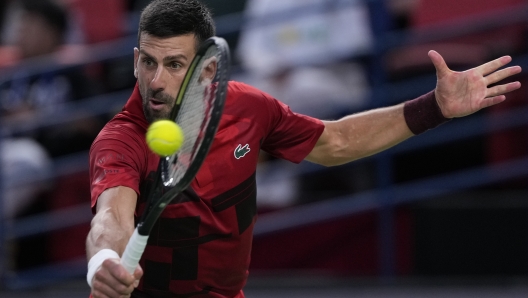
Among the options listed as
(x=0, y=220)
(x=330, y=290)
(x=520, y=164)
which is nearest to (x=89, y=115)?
(x=0, y=220)

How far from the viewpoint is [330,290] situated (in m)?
5.62

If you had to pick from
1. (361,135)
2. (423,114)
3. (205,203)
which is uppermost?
(423,114)

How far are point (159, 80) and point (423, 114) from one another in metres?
1.09

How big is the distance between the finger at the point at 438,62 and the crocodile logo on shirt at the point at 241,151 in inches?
30.0

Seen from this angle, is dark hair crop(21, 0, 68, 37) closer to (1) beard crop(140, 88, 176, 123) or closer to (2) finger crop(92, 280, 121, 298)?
(1) beard crop(140, 88, 176, 123)

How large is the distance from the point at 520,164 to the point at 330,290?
A: 141cm

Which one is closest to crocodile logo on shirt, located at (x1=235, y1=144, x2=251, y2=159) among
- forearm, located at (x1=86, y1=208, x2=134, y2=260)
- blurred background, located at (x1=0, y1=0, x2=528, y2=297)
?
forearm, located at (x1=86, y1=208, x2=134, y2=260)

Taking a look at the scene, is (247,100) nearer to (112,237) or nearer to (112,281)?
(112,237)

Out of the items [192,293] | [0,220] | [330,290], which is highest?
[192,293]

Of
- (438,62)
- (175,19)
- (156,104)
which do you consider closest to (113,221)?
(156,104)

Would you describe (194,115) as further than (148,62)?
No

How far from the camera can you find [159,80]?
319 centimetres

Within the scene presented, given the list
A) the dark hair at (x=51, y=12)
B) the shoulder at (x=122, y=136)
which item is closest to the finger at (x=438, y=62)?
the shoulder at (x=122, y=136)

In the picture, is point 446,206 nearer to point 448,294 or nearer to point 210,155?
point 448,294
